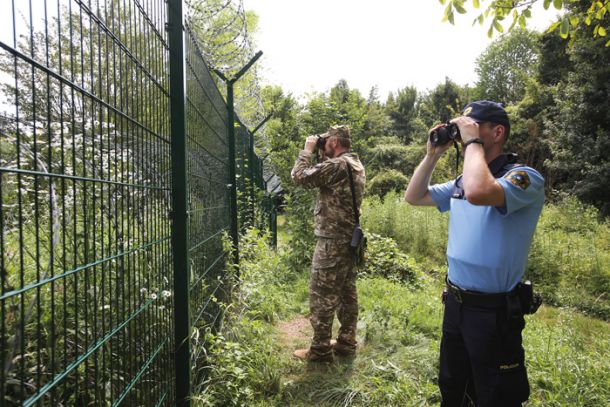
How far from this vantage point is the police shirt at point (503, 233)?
1766mm

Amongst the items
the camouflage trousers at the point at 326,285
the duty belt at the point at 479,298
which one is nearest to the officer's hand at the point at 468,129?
the duty belt at the point at 479,298

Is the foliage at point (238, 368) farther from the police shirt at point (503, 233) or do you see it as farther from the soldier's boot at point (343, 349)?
the police shirt at point (503, 233)

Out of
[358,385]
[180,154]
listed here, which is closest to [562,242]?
[358,385]

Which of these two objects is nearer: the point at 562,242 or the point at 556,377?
the point at 556,377

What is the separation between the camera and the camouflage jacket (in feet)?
10.9

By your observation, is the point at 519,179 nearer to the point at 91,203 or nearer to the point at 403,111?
the point at 91,203

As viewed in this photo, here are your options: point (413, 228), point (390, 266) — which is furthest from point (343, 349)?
point (413, 228)

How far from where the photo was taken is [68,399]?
155 cm

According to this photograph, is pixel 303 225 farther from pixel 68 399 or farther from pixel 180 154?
pixel 68 399

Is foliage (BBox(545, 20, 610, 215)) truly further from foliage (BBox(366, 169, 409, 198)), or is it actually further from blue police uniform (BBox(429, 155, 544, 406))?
blue police uniform (BBox(429, 155, 544, 406))

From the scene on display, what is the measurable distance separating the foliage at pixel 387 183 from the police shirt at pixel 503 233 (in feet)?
50.1

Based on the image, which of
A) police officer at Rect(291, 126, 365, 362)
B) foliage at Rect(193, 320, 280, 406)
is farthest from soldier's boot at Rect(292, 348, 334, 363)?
foliage at Rect(193, 320, 280, 406)

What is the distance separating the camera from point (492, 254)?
72.3 inches

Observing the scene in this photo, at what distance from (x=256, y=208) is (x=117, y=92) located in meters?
4.96
